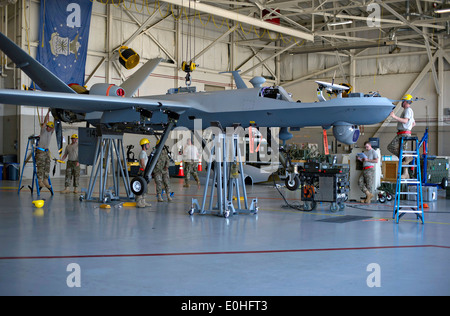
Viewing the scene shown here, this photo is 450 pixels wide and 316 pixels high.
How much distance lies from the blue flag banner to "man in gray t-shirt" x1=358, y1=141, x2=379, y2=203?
47.1 ft

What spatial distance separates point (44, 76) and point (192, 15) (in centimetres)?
1670

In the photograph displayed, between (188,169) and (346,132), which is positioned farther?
(188,169)

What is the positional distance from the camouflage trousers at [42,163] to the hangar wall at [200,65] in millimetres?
8178

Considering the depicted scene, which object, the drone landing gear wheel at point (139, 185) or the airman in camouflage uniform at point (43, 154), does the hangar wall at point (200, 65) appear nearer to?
the airman in camouflage uniform at point (43, 154)

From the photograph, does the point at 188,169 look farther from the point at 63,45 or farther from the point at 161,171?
the point at 63,45

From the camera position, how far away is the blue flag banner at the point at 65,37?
21.2 meters

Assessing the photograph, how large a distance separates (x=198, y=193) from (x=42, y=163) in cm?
503

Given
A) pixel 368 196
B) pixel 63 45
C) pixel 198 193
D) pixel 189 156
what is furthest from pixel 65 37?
pixel 368 196

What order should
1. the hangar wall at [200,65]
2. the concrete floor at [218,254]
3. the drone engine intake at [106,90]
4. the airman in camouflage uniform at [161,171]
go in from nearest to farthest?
the concrete floor at [218,254]
the drone engine intake at [106,90]
the airman in camouflage uniform at [161,171]
the hangar wall at [200,65]

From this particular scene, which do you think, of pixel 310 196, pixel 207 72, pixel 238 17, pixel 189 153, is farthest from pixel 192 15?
pixel 310 196

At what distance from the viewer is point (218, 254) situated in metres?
6.29

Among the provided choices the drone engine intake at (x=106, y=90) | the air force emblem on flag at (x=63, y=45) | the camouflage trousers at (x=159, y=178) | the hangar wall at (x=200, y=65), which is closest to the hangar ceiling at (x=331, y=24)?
the hangar wall at (x=200, y=65)

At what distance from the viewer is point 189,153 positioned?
18.0 metres
